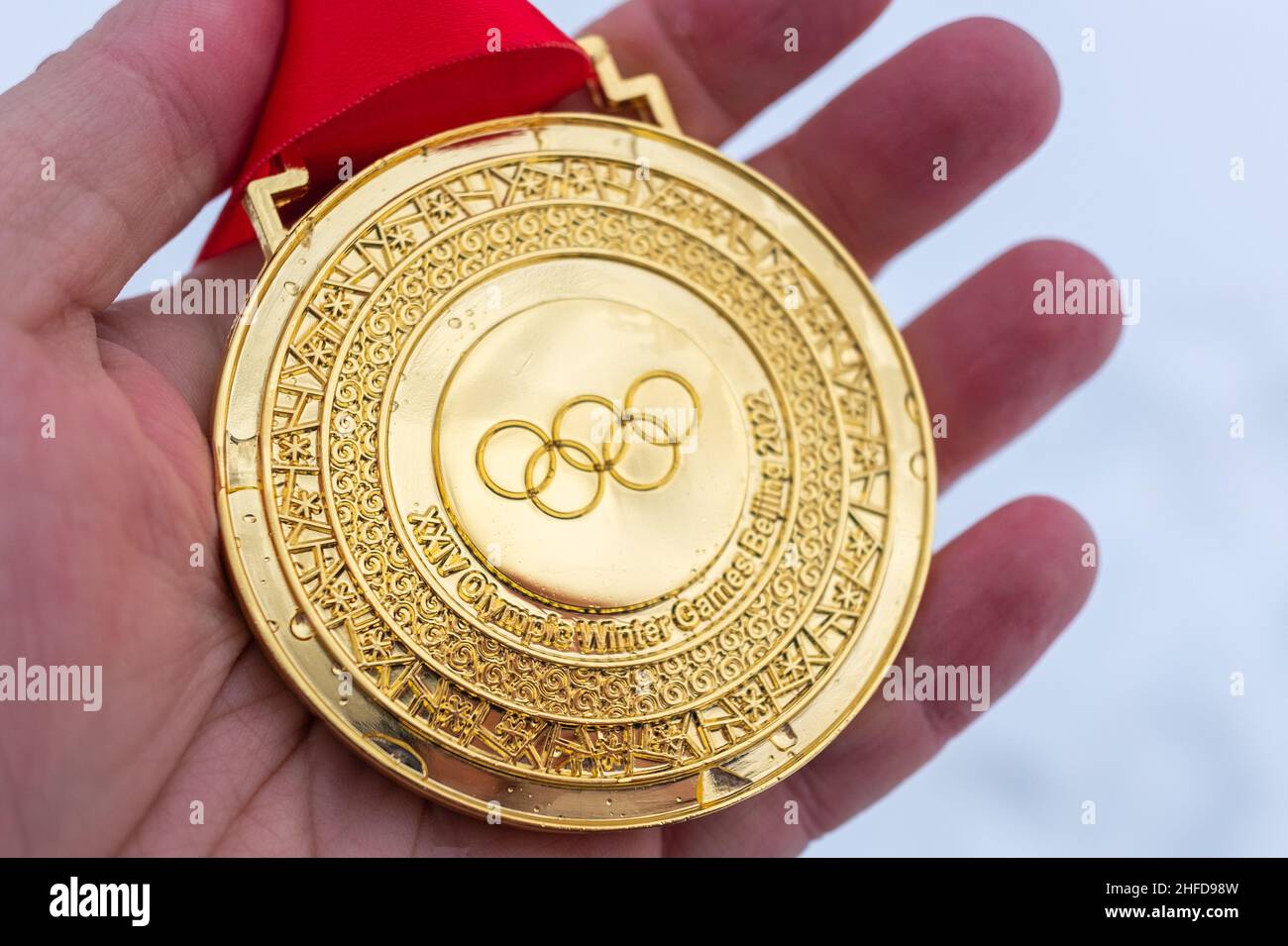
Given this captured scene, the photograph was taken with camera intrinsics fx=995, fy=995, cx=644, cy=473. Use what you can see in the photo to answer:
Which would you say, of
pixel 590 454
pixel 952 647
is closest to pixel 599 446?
pixel 590 454

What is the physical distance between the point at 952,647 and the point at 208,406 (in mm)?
1538

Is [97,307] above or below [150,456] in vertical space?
above

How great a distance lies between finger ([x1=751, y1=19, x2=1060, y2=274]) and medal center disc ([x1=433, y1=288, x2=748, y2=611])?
630 millimetres

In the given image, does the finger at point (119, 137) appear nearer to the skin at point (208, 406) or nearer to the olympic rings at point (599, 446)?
the skin at point (208, 406)

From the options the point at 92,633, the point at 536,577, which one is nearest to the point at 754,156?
the point at 536,577

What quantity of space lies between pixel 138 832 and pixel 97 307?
33.6 inches

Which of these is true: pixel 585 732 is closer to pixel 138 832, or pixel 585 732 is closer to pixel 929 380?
pixel 138 832

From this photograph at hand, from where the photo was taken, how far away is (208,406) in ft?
5.91

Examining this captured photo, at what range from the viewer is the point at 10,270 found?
1.50m

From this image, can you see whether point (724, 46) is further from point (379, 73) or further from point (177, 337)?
point (177, 337)

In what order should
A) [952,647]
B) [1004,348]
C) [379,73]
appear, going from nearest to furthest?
[379,73] → [952,647] → [1004,348]

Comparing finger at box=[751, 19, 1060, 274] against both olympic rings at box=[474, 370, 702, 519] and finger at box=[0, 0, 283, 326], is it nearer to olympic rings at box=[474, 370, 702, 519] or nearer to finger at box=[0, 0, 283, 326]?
olympic rings at box=[474, 370, 702, 519]

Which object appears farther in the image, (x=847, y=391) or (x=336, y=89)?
(x=847, y=391)

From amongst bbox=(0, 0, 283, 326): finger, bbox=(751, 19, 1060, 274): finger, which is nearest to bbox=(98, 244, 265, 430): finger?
bbox=(0, 0, 283, 326): finger
